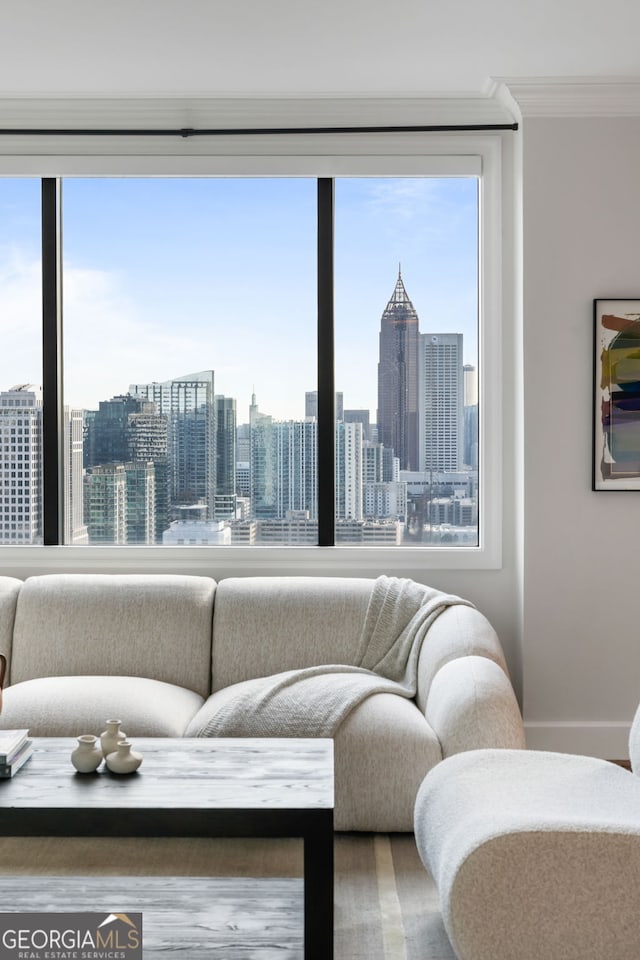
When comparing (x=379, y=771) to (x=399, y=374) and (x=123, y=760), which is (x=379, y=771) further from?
(x=399, y=374)

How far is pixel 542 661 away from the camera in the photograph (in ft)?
12.2

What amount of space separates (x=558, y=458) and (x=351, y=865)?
1854 millimetres

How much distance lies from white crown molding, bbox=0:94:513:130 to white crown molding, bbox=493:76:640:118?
0.63 ft

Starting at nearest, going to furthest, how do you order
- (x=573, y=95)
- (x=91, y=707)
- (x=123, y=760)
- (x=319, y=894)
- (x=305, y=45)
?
(x=319, y=894)
(x=123, y=760)
(x=91, y=707)
(x=305, y=45)
(x=573, y=95)

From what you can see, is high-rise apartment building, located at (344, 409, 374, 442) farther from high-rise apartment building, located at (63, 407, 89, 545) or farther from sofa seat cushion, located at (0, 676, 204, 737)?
sofa seat cushion, located at (0, 676, 204, 737)

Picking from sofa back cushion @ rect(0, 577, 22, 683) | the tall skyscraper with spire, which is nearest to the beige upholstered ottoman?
sofa back cushion @ rect(0, 577, 22, 683)

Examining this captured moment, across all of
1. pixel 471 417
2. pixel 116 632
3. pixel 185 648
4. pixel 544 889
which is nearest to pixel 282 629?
pixel 185 648

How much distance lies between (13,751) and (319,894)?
842 millimetres

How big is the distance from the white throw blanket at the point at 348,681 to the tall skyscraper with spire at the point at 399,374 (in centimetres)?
75

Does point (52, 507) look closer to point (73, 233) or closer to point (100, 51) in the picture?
point (73, 233)

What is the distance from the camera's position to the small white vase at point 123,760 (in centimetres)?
219

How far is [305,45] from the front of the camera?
3.29 m

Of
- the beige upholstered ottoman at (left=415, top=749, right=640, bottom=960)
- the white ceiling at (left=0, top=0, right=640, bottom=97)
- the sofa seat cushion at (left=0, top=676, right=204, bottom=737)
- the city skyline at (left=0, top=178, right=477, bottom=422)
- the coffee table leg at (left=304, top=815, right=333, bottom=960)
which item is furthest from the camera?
the city skyline at (left=0, top=178, right=477, bottom=422)

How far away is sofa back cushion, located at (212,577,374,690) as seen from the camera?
3.49m
